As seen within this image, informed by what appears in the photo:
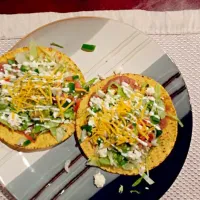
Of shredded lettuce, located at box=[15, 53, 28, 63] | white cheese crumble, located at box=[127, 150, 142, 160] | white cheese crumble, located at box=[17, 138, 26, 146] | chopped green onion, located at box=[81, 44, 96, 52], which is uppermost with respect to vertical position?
shredded lettuce, located at box=[15, 53, 28, 63]

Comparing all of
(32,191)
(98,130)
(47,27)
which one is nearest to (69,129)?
(98,130)

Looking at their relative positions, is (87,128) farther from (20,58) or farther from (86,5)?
(86,5)

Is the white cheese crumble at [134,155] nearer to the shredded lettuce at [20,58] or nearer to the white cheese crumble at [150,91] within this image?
the white cheese crumble at [150,91]

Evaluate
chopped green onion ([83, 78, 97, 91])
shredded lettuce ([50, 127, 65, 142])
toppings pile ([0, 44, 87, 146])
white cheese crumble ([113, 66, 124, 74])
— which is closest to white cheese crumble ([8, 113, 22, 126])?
toppings pile ([0, 44, 87, 146])

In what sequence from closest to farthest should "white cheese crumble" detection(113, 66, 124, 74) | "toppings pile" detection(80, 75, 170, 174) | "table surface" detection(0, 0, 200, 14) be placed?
"toppings pile" detection(80, 75, 170, 174), "white cheese crumble" detection(113, 66, 124, 74), "table surface" detection(0, 0, 200, 14)

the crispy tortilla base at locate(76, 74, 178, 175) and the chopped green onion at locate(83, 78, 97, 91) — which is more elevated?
the chopped green onion at locate(83, 78, 97, 91)

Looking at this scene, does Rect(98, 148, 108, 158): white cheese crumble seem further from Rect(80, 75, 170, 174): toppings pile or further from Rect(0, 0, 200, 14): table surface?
Rect(0, 0, 200, 14): table surface

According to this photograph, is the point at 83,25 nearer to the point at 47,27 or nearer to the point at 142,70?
the point at 47,27

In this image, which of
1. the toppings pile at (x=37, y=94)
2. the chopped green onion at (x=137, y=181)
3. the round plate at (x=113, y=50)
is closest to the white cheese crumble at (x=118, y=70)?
the round plate at (x=113, y=50)
